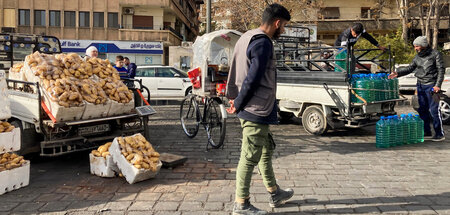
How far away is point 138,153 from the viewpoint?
528 centimetres

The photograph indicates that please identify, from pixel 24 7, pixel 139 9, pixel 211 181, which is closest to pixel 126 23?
pixel 139 9

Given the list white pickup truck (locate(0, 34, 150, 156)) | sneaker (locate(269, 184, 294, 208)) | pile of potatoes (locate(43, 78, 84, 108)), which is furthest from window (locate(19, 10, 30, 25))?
sneaker (locate(269, 184, 294, 208))

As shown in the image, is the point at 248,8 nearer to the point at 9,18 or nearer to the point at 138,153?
the point at 138,153

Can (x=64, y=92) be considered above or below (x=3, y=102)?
above

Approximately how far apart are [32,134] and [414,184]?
217 inches

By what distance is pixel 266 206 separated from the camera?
427cm

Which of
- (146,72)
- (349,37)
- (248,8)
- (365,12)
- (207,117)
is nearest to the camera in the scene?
(207,117)

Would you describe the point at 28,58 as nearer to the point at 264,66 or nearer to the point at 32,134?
the point at 32,134

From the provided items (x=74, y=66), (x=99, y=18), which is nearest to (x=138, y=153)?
(x=74, y=66)

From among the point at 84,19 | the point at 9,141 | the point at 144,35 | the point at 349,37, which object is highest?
A: the point at 84,19

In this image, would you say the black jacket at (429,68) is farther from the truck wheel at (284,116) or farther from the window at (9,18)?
the window at (9,18)

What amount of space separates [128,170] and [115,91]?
1.86 meters

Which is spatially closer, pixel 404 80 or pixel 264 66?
pixel 264 66

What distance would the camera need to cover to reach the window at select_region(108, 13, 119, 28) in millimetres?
→ 41094
